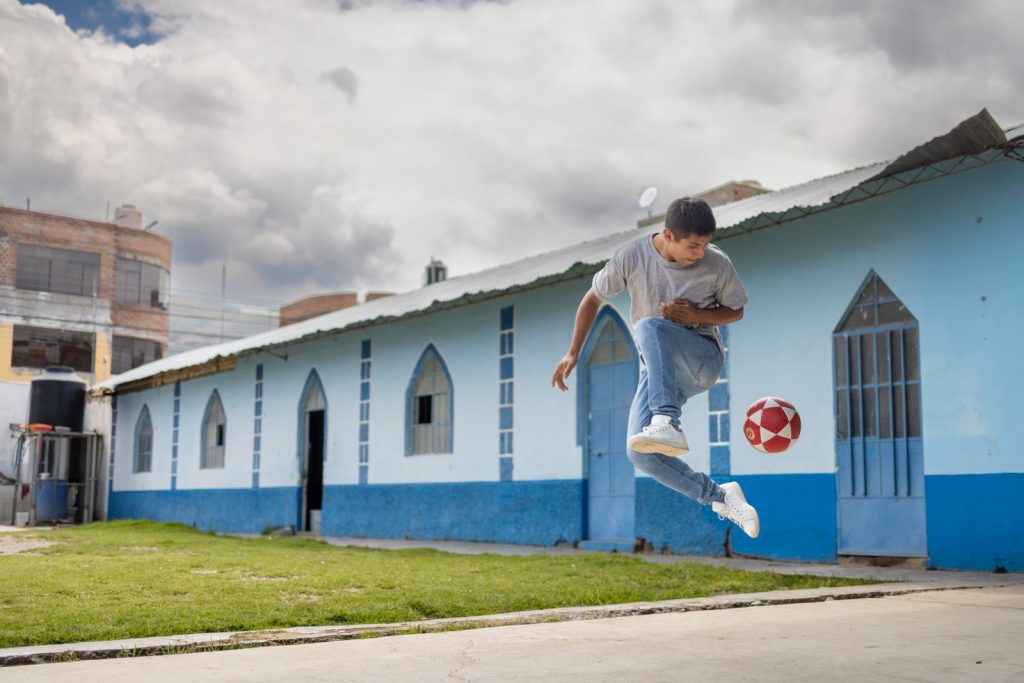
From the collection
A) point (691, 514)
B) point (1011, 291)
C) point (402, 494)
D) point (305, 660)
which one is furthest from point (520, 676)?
point (402, 494)

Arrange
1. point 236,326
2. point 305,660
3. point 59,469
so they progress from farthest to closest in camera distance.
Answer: point 236,326 < point 59,469 < point 305,660

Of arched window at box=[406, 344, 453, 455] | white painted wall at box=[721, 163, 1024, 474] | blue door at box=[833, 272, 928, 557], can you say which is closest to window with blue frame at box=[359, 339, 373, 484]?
arched window at box=[406, 344, 453, 455]

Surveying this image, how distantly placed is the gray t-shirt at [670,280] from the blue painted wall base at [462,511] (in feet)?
33.1

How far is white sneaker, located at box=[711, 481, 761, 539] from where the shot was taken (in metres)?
4.95

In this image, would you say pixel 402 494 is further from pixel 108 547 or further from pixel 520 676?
pixel 520 676

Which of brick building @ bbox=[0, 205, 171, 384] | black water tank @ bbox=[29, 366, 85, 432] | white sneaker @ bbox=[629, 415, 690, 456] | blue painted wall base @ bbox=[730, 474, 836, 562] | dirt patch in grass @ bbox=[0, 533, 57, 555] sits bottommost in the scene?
dirt patch in grass @ bbox=[0, 533, 57, 555]

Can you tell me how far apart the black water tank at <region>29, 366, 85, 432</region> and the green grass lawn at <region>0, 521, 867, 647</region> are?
1668 cm

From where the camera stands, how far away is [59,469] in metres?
28.9

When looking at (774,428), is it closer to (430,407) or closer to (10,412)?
(430,407)

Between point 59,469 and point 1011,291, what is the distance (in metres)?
25.0

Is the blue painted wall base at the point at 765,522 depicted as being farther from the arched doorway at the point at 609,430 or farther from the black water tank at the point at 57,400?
the black water tank at the point at 57,400

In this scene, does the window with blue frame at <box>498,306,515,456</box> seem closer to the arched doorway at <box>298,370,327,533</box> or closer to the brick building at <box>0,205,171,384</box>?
the arched doorway at <box>298,370,327,533</box>

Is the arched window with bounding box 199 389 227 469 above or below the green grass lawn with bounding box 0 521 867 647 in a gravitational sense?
above

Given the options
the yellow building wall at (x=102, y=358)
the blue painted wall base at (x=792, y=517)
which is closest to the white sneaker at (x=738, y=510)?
the blue painted wall base at (x=792, y=517)
